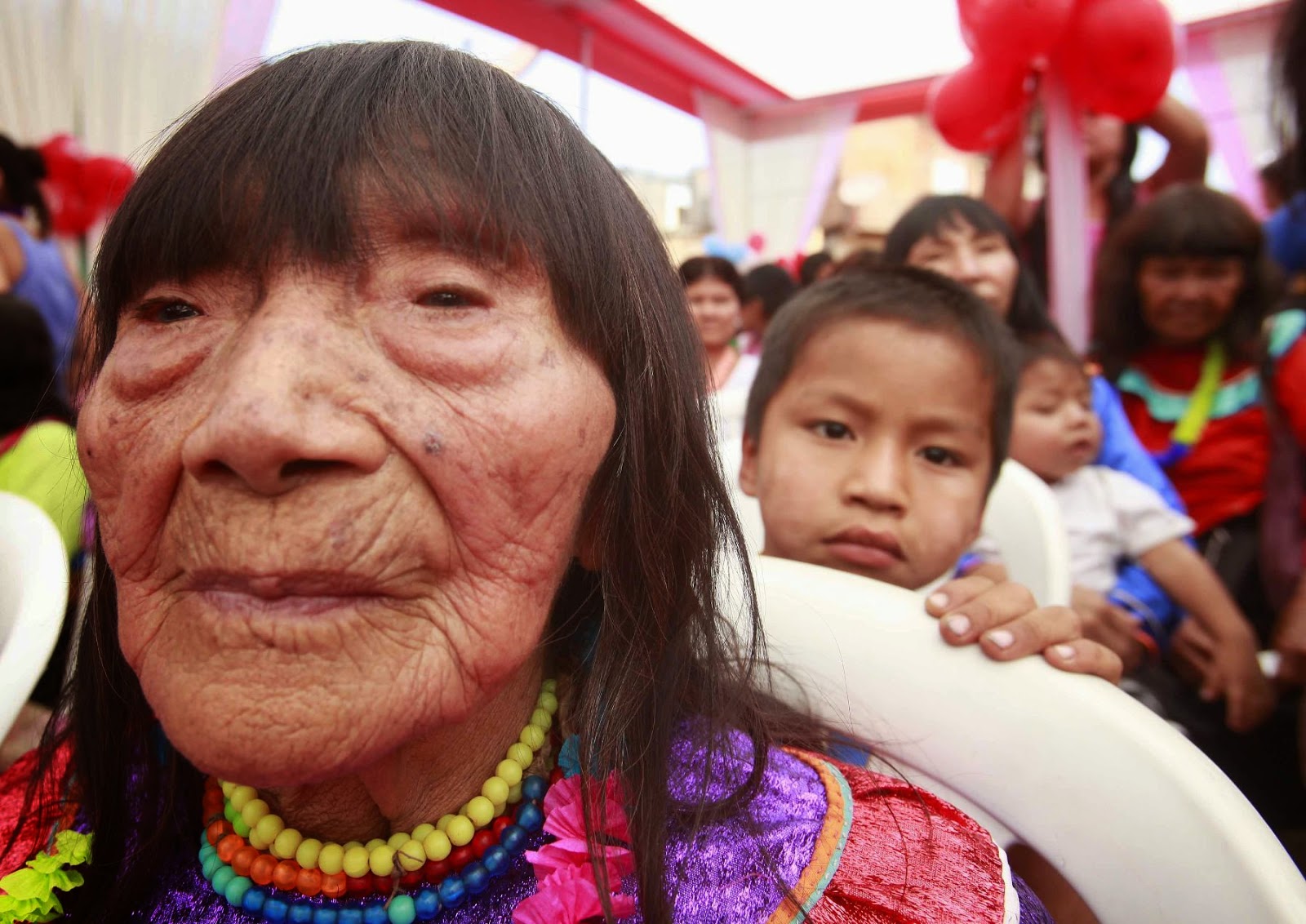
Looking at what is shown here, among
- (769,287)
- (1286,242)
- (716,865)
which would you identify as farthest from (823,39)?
(716,865)

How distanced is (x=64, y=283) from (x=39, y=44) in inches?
106

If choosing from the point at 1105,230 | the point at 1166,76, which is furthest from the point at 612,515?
the point at 1105,230

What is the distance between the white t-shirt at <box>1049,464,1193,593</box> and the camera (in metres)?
2.25

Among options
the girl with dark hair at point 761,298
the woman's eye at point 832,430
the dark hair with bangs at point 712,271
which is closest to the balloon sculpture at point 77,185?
the dark hair with bangs at point 712,271

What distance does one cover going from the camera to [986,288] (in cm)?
253

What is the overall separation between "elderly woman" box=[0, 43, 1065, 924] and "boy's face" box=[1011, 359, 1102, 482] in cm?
170

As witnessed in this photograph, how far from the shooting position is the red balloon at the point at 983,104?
301 centimetres

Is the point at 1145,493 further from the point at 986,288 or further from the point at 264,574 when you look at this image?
the point at 264,574

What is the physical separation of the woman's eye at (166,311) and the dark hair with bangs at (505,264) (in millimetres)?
21

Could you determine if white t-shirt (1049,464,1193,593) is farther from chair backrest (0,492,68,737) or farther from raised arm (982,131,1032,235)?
chair backrest (0,492,68,737)

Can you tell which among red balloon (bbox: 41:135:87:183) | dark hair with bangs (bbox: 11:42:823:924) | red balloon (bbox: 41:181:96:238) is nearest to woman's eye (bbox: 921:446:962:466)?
dark hair with bangs (bbox: 11:42:823:924)

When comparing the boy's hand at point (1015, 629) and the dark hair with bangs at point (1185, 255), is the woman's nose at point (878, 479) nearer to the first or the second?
the boy's hand at point (1015, 629)

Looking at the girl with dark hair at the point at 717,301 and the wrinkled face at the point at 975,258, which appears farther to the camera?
the girl with dark hair at the point at 717,301

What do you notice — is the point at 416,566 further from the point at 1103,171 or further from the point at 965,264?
the point at 1103,171
